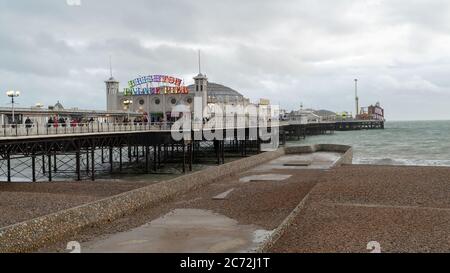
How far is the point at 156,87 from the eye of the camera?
2975 inches

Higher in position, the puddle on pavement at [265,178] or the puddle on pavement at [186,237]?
the puddle on pavement at [265,178]

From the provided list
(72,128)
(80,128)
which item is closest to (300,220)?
(72,128)

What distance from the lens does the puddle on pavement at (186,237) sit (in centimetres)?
1449

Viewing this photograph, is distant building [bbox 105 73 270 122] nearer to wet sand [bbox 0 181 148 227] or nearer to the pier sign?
the pier sign

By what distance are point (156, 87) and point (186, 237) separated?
202 feet

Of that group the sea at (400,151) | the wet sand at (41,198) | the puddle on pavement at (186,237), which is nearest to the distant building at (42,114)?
the wet sand at (41,198)

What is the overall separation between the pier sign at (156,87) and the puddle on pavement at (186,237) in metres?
57.3

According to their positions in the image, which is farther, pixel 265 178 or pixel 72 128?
pixel 265 178

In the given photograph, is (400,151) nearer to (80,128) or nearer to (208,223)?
(80,128)

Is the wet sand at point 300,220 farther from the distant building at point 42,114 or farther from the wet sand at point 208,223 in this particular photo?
the distant building at point 42,114

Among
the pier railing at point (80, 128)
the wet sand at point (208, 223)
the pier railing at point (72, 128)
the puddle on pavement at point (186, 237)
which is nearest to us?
the puddle on pavement at point (186, 237)
